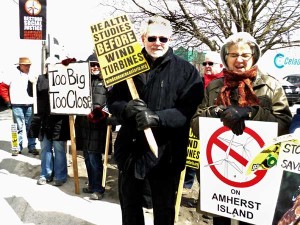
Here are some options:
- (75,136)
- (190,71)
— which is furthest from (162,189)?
(75,136)

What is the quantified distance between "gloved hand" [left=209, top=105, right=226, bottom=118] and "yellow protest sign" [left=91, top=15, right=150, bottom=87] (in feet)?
1.91

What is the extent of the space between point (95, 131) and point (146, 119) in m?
2.22

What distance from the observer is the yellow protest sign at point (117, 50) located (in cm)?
267

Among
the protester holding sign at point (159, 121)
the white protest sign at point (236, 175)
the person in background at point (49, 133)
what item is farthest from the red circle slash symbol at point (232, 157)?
the person in background at point (49, 133)

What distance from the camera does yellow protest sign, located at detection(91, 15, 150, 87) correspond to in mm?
2666

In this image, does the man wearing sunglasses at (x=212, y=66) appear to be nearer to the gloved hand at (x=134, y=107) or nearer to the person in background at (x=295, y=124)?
the gloved hand at (x=134, y=107)

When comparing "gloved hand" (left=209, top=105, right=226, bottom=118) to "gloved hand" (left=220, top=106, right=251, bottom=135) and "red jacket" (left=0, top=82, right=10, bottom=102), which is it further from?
"red jacket" (left=0, top=82, right=10, bottom=102)

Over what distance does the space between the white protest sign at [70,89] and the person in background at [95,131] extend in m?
0.11

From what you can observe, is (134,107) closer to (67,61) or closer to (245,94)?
(245,94)

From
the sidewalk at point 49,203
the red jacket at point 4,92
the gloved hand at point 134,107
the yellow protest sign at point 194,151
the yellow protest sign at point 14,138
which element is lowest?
the sidewalk at point 49,203

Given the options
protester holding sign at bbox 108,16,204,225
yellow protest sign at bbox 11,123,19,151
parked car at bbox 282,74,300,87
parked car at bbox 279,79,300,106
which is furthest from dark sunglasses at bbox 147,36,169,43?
parked car at bbox 282,74,300,87

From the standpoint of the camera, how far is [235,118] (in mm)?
2135

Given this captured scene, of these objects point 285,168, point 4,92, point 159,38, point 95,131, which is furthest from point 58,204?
point 4,92

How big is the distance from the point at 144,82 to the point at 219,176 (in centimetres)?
86
